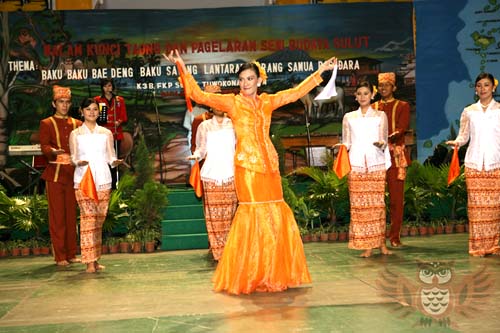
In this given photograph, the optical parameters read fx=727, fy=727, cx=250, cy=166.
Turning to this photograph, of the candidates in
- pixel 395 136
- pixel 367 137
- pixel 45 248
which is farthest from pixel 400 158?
pixel 45 248

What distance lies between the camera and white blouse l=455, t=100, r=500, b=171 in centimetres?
688

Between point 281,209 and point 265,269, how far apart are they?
47 cm

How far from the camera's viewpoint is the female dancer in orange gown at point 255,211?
5309 millimetres

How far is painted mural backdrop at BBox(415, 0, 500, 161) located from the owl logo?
18.3ft

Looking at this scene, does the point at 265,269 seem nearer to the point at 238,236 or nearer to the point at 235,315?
the point at 238,236

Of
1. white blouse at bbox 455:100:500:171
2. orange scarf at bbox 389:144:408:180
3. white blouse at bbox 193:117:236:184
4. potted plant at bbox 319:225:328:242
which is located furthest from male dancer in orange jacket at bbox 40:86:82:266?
white blouse at bbox 455:100:500:171

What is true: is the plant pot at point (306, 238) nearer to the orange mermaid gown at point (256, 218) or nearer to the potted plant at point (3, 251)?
the orange mermaid gown at point (256, 218)

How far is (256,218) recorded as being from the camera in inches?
211

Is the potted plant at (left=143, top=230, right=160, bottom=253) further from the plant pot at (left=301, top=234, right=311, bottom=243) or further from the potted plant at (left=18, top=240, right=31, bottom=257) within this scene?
the plant pot at (left=301, top=234, right=311, bottom=243)

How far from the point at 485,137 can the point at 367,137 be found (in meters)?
1.11

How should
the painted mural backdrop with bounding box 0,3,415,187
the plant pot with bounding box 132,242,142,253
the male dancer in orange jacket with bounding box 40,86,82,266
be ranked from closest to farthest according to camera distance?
the male dancer in orange jacket with bounding box 40,86,82,266 < the plant pot with bounding box 132,242,142,253 < the painted mural backdrop with bounding box 0,3,415,187

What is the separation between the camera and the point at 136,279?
6.32 m

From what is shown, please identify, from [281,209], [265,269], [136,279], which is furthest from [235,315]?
[136,279]

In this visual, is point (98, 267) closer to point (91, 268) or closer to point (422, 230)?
point (91, 268)
